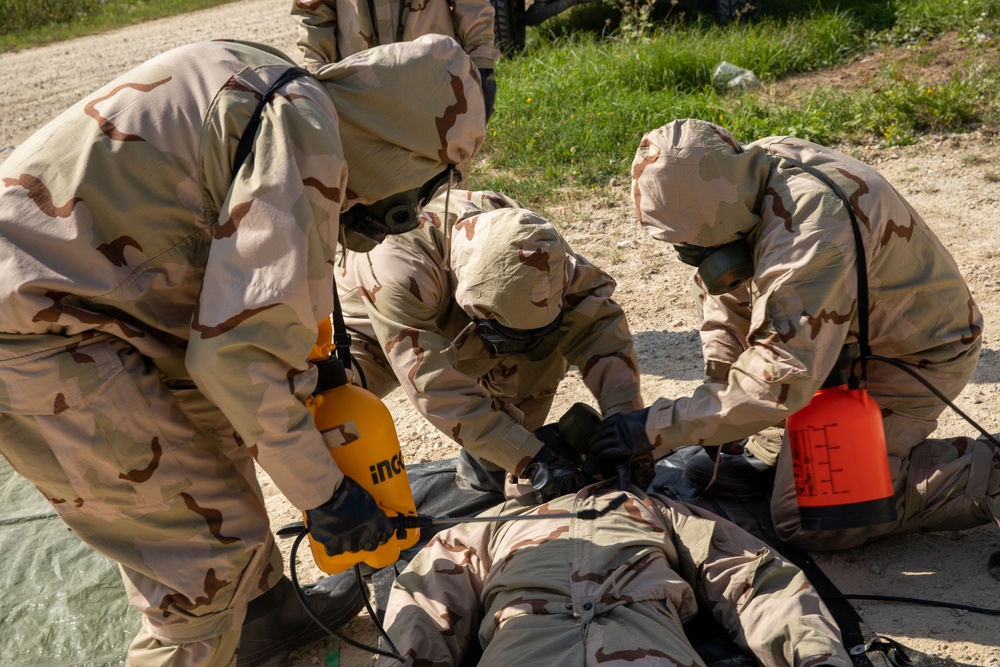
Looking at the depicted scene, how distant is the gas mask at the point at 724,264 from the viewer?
310cm

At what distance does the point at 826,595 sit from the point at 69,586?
263cm

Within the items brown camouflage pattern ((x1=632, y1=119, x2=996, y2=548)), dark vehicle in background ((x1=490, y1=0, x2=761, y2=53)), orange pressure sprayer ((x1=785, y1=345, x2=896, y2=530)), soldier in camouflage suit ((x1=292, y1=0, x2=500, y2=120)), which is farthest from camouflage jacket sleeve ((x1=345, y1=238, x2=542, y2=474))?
dark vehicle in background ((x1=490, y1=0, x2=761, y2=53))

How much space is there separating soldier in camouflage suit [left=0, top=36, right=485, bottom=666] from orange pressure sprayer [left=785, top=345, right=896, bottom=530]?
4.76 ft

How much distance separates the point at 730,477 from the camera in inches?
144

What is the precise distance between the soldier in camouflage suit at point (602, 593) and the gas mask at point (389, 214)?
0.96m

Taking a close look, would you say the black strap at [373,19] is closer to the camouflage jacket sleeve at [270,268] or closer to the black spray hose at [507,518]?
the camouflage jacket sleeve at [270,268]

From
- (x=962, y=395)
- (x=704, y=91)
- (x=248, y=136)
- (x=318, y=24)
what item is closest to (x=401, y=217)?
(x=248, y=136)

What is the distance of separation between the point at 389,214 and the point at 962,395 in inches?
108

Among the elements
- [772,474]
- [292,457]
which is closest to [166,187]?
[292,457]

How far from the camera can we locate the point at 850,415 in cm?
303

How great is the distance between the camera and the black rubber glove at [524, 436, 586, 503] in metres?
3.17

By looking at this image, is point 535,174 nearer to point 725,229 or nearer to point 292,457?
point 725,229

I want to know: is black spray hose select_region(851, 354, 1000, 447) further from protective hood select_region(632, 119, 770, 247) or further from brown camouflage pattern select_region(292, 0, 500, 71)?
brown camouflage pattern select_region(292, 0, 500, 71)

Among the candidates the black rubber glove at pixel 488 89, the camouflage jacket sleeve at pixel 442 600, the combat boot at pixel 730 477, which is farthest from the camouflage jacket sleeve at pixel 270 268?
the black rubber glove at pixel 488 89
